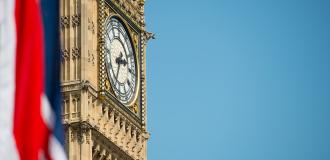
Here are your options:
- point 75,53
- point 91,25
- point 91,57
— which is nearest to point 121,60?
point 91,25

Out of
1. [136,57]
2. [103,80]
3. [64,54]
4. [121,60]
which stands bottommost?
[103,80]

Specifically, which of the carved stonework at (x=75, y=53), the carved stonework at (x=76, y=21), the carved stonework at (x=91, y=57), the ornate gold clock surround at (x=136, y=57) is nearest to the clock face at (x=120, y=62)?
the ornate gold clock surround at (x=136, y=57)

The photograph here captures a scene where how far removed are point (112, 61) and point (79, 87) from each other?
12.9 ft

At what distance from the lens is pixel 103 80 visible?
162 feet

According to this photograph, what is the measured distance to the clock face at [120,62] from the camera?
5084 centimetres

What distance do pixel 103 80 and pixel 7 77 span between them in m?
34.7

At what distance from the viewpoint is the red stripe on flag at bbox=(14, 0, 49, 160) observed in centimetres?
1438

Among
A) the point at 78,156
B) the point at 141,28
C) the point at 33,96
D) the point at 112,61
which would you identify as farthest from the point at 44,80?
the point at 141,28

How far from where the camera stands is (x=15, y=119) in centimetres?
1446

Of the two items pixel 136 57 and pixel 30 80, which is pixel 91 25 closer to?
pixel 136 57

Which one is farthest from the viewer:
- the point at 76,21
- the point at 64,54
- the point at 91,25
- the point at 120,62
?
the point at 120,62

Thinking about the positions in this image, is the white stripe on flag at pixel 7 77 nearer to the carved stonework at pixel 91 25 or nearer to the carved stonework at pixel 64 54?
the carved stonework at pixel 64 54

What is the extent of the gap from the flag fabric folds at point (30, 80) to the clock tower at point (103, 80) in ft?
104

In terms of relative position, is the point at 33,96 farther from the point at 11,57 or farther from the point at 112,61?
the point at 112,61
